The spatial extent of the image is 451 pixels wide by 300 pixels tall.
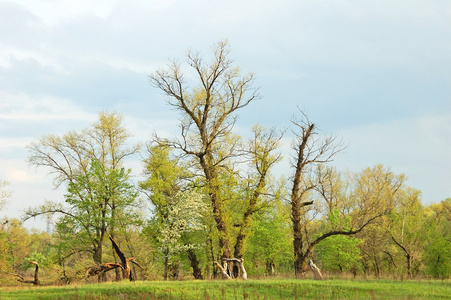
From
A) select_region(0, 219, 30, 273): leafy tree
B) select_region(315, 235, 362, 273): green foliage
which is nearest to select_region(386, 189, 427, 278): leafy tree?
select_region(315, 235, 362, 273): green foliage

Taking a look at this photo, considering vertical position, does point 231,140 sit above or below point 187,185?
above

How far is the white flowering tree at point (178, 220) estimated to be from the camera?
120 feet

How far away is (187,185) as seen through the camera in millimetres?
34719

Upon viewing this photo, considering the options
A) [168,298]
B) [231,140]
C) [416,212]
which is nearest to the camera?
[168,298]

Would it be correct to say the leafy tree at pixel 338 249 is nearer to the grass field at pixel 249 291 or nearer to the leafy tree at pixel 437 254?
the leafy tree at pixel 437 254

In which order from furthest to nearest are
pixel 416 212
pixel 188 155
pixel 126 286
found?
Result: pixel 416 212 < pixel 188 155 < pixel 126 286

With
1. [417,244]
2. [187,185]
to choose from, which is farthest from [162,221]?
[417,244]

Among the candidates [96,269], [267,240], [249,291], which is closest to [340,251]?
[267,240]

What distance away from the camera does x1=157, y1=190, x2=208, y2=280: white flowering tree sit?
36.6 meters

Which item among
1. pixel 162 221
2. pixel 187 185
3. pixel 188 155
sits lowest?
pixel 162 221

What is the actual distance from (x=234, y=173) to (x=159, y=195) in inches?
301

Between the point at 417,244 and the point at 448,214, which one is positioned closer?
the point at 417,244

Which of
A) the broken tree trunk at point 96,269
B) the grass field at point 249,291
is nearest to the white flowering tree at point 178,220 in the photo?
the broken tree trunk at point 96,269

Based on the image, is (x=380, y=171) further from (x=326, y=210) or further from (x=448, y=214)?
(x=448, y=214)
